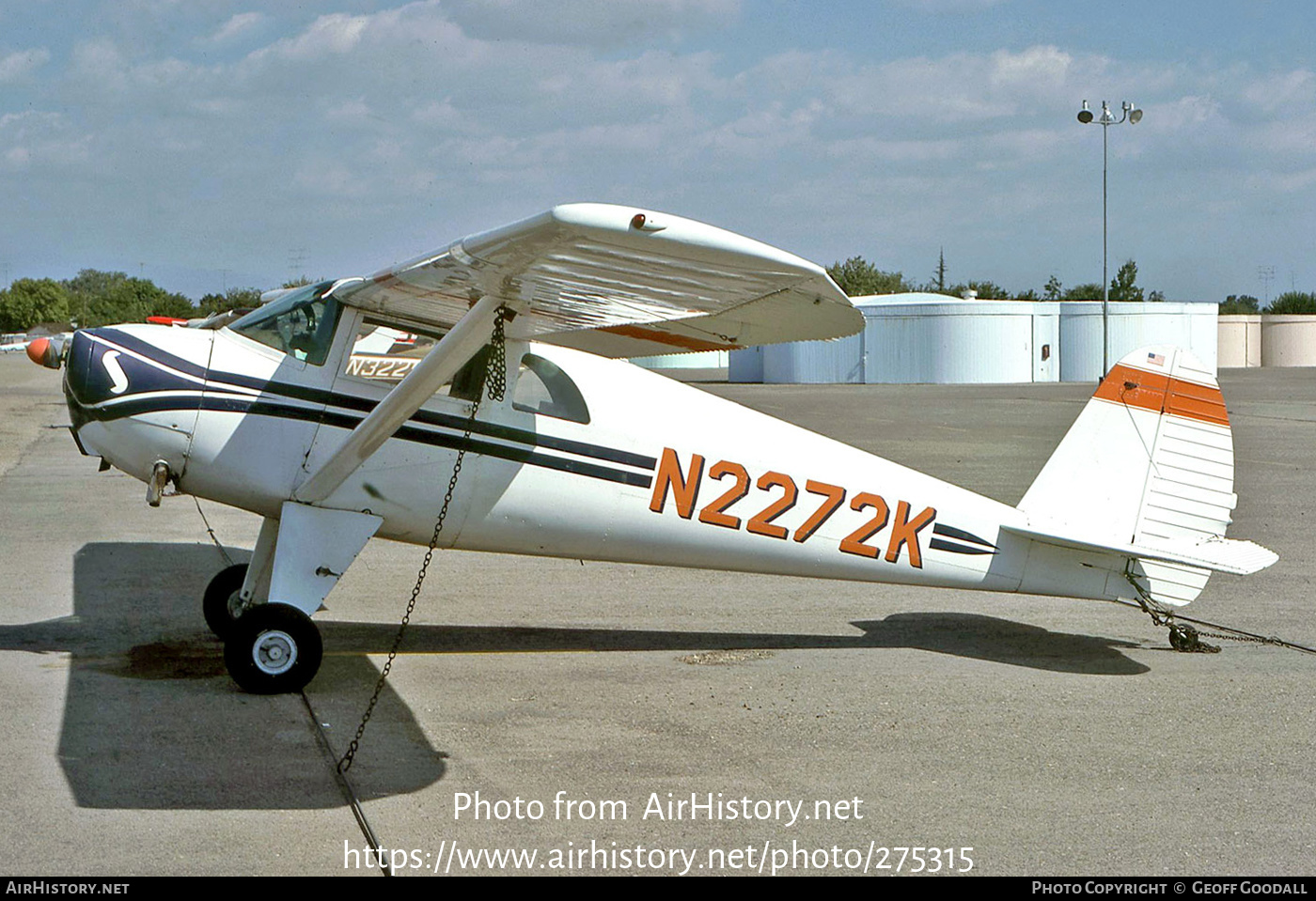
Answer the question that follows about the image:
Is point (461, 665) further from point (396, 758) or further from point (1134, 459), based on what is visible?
point (1134, 459)

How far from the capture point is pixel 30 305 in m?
154

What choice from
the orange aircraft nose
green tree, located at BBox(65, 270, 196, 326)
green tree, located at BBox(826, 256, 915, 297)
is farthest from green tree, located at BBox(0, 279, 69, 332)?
the orange aircraft nose

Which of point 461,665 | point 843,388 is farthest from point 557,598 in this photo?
point 843,388

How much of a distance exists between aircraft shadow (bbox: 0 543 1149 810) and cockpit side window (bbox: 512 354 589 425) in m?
1.65

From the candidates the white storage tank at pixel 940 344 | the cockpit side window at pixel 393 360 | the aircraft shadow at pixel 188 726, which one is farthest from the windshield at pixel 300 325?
the white storage tank at pixel 940 344

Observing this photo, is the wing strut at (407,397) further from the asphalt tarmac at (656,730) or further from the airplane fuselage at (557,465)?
the asphalt tarmac at (656,730)

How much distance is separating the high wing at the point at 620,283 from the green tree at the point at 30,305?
159m

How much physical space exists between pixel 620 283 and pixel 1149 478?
4.00 m

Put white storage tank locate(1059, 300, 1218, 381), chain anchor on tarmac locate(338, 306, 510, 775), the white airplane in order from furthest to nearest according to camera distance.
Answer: white storage tank locate(1059, 300, 1218, 381) < the white airplane < chain anchor on tarmac locate(338, 306, 510, 775)

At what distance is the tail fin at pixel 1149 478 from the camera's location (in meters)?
7.82

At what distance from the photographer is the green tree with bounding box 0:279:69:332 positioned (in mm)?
153125

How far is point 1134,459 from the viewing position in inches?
312

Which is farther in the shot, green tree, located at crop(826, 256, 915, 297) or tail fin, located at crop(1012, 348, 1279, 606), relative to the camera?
green tree, located at crop(826, 256, 915, 297)

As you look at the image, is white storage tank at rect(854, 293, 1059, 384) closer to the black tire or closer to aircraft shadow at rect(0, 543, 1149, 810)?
aircraft shadow at rect(0, 543, 1149, 810)
